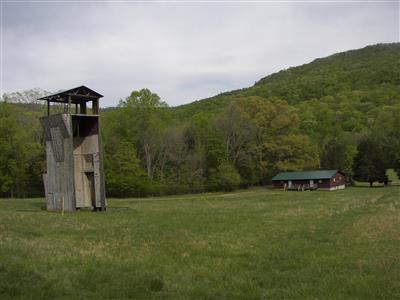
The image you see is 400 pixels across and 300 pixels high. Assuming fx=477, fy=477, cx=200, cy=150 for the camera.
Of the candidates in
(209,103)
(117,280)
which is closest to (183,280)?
(117,280)

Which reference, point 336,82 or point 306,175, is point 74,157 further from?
point 336,82

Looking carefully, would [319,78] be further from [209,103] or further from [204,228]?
[204,228]

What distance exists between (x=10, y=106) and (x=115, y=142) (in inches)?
637

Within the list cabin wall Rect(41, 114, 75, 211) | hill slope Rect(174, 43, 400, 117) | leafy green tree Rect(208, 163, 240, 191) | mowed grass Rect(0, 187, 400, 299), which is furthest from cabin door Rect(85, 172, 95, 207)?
hill slope Rect(174, 43, 400, 117)

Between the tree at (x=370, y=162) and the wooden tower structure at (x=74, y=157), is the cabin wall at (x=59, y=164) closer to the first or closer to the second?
the wooden tower structure at (x=74, y=157)

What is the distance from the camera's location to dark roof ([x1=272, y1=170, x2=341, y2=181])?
71250 mm

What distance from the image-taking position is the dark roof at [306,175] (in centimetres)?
7125

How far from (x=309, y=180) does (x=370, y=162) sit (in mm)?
12320

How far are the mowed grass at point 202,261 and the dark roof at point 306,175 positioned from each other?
51034 mm

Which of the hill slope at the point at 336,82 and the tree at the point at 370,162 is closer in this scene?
the tree at the point at 370,162

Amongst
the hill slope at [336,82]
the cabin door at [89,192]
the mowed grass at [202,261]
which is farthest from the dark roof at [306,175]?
the mowed grass at [202,261]

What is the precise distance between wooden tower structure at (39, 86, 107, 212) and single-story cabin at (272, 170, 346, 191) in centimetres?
4178

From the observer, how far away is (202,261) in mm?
12516

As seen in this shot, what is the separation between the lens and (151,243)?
51.5 ft
